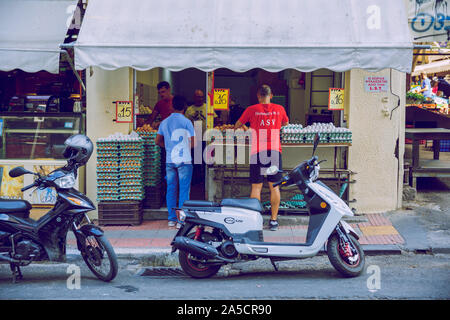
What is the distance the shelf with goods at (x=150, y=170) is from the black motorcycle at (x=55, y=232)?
2862 millimetres

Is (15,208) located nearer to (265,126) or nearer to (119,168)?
(119,168)

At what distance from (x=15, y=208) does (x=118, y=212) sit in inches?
104

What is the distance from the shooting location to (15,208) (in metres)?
6.04

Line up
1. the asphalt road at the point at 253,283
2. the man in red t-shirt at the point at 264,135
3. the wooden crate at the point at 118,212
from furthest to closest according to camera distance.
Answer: the wooden crate at the point at 118,212 → the man in red t-shirt at the point at 264,135 → the asphalt road at the point at 253,283

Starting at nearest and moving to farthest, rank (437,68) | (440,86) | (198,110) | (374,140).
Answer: (374,140)
(198,110)
(437,68)
(440,86)

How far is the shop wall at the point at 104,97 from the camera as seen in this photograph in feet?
29.2

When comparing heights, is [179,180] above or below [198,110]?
below

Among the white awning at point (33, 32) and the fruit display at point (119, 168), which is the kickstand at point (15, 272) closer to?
the fruit display at point (119, 168)

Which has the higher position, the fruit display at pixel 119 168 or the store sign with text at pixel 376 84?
the store sign with text at pixel 376 84

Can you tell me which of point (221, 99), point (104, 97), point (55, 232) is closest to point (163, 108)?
point (104, 97)

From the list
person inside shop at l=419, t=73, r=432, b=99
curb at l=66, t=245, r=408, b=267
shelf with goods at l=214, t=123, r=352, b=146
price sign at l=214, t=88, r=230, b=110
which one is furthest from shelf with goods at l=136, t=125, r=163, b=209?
person inside shop at l=419, t=73, r=432, b=99

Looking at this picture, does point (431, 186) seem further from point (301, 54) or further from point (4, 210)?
point (4, 210)

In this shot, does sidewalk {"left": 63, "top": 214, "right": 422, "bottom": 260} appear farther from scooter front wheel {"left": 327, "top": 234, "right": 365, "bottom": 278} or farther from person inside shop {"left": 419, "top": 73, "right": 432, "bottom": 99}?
person inside shop {"left": 419, "top": 73, "right": 432, "bottom": 99}

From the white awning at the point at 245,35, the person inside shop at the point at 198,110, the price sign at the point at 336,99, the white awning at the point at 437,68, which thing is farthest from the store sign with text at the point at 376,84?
the white awning at the point at 437,68
